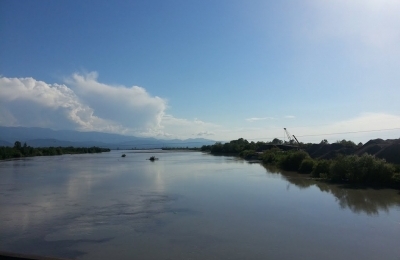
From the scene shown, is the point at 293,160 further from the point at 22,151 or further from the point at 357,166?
the point at 22,151

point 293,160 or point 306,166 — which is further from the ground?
point 293,160

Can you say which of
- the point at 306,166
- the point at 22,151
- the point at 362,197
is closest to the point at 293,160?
the point at 306,166

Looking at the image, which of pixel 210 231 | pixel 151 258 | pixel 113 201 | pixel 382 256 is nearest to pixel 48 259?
pixel 151 258

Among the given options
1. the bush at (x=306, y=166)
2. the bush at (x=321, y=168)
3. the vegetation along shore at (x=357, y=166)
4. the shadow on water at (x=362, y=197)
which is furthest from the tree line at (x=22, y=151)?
the shadow on water at (x=362, y=197)

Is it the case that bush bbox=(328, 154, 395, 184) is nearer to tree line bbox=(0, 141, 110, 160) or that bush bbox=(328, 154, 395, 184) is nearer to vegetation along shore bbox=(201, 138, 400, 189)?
vegetation along shore bbox=(201, 138, 400, 189)

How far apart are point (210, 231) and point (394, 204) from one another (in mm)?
9107

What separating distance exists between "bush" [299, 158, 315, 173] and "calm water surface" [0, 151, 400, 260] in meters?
9.21

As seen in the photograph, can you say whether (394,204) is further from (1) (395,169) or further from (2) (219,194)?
(2) (219,194)

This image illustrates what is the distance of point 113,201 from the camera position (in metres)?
15.2

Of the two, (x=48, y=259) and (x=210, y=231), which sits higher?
(x=48, y=259)

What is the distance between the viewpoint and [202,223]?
11.1m

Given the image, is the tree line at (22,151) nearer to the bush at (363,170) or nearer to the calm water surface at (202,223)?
the calm water surface at (202,223)

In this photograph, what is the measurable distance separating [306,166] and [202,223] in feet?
63.8

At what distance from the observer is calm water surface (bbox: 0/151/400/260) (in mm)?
8406
